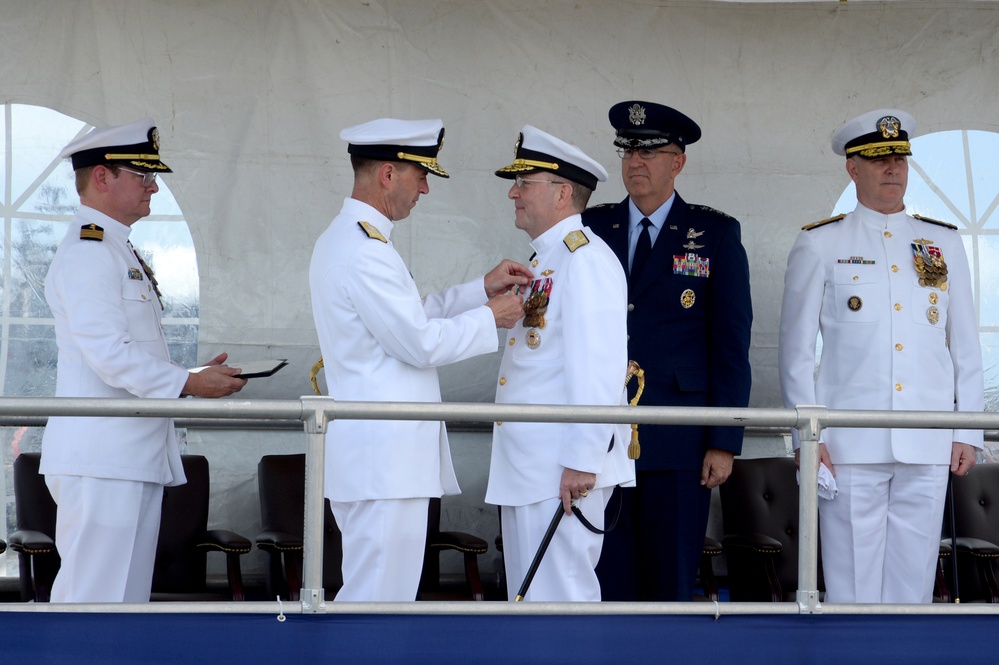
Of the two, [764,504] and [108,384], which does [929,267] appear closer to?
[764,504]

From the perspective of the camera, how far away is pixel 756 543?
476 cm

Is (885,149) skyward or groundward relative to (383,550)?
skyward

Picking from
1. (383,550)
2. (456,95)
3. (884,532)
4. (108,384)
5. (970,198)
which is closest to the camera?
(383,550)

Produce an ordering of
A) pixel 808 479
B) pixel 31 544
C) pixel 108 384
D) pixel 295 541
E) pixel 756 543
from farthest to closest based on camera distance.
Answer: pixel 756 543 → pixel 295 541 → pixel 31 544 → pixel 108 384 → pixel 808 479

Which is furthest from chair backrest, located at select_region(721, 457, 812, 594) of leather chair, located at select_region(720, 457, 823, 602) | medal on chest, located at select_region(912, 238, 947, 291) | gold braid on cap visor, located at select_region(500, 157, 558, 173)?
gold braid on cap visor, located at select_region(500, 157, 558, 173)

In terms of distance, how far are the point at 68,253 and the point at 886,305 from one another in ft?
8.48

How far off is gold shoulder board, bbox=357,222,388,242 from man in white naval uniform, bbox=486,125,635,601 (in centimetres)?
48

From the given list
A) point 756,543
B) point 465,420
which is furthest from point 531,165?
point 756,543

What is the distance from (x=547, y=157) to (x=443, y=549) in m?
1.72

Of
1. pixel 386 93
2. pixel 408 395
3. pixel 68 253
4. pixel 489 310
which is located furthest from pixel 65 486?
pixel 386 93

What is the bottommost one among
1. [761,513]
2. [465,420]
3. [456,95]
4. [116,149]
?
[761,513]

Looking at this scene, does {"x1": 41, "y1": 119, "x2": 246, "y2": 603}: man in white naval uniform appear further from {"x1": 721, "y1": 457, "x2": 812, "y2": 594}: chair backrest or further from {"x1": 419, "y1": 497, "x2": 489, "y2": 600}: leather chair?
{"x1": 721, "y1": 457, "x2": 812, "y2": 594}: chair backrest

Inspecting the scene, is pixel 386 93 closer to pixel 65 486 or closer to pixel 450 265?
pixel 450 265

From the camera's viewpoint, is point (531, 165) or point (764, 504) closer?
point (531, 165)
